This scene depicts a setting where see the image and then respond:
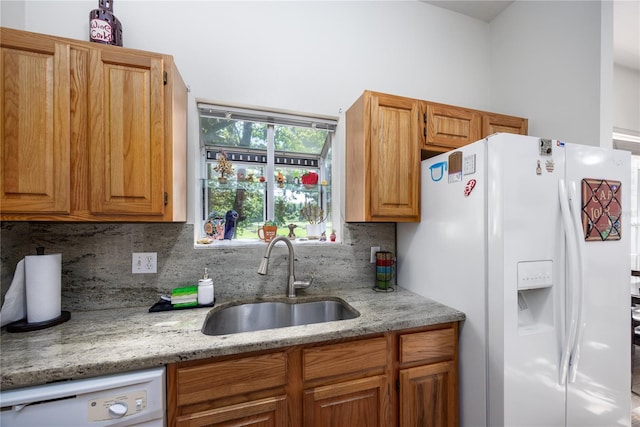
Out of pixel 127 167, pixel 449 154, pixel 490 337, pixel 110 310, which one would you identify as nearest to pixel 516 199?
pixel 449 154

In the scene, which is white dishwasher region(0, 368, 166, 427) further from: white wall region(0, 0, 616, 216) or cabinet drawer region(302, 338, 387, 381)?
white wall region(0, 0, 616, 216)

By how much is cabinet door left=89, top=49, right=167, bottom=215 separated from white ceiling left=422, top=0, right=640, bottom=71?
2255 mm

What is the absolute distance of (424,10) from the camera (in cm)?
213

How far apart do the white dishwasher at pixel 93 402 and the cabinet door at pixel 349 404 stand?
0.58 metres

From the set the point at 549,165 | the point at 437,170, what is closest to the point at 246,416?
the point at 437,170

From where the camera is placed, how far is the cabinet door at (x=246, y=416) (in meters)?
0.98

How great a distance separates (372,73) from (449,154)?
3.23ft

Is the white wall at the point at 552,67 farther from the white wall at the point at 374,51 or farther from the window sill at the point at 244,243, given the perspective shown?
the window sill at the point at 244,243

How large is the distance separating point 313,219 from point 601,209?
5.31 ft

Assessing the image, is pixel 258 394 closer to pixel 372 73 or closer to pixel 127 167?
pixel 127 167

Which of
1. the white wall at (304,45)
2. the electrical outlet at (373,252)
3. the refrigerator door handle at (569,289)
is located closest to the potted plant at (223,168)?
the white wall at (304,45)

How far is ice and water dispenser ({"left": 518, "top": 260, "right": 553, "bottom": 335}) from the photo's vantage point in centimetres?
117

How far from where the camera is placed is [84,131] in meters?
1.13

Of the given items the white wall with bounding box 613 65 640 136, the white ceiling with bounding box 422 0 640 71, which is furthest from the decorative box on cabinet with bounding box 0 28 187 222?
the white wall with bounding box 613 65 640 136
